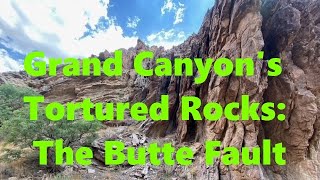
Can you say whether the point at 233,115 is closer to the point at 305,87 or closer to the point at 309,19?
the point at 305,87

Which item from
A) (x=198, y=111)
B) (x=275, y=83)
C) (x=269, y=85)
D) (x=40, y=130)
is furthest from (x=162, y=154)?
(x=275, y=83)

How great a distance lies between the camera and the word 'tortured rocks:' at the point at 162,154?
993cm

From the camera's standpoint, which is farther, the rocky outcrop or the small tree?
the small tree

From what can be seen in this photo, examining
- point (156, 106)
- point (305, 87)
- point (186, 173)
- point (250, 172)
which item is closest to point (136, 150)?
point (186, 173)

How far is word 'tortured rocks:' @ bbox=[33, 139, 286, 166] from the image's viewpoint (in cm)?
Result: 993

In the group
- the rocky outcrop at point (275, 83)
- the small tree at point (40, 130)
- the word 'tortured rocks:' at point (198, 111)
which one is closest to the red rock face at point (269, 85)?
the rocky outcrop at point (275, 83)

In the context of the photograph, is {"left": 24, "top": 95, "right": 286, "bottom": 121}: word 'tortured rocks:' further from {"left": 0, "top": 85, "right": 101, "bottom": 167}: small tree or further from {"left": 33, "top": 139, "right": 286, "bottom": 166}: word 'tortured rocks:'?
{"left": 33, "top": 139, "right": 286, "bottom": 166}: word 'tortured rocks:'

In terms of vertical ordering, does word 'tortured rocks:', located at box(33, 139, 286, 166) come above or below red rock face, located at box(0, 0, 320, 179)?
below

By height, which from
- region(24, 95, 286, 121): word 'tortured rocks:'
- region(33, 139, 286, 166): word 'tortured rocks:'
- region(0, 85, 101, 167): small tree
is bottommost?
region(33, 139, 286, 166): word 'tortured rocks:'

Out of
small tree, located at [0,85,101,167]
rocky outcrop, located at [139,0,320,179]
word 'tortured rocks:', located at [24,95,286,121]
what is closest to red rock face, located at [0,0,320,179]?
rocky outcrop, located at [139,0,320,179]

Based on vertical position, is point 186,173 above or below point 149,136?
below

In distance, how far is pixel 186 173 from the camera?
11047mm

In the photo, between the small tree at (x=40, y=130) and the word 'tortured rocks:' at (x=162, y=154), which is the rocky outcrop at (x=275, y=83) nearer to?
the word 'tortured rocks:' at (x=162, y=154)

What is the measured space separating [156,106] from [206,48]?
254 inches
